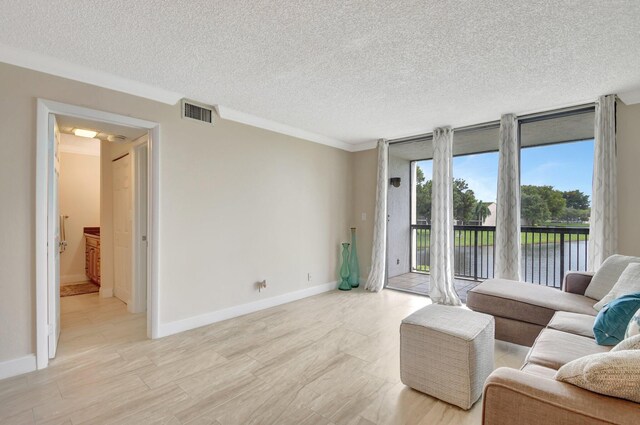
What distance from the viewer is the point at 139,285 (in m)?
3.73

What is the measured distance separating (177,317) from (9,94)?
7.70 feet

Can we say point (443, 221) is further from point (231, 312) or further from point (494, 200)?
point (231, 312)

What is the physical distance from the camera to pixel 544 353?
1656mm

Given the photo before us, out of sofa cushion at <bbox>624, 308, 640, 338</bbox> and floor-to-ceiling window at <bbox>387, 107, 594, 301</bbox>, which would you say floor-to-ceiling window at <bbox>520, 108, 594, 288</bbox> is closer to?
floor-to-ceiling window at <bbox>387, 107, 594, 301</bbox>

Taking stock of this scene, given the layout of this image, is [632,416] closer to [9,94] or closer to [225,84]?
[225,84]

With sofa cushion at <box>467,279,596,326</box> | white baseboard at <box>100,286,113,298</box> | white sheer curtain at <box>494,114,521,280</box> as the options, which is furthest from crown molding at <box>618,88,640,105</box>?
white baseboard at <box>100,286,113,298</box>

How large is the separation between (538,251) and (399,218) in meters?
2.27

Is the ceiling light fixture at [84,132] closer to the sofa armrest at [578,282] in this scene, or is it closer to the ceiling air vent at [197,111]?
the ceiling air vent at [197,111]

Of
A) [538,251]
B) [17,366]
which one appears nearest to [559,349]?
[538,251]

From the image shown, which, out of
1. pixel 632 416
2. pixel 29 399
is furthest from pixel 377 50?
pixel 29 399

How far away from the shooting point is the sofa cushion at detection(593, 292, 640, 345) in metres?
1.71

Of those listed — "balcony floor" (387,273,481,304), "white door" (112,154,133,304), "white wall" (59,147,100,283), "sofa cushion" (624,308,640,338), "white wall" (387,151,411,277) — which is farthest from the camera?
"white wall" (387,151,411,277)

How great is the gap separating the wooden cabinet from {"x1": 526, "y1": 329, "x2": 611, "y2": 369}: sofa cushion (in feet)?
18.8

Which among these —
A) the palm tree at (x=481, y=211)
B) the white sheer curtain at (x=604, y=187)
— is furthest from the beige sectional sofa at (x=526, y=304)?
the palm tree at (x=481, y=211)
